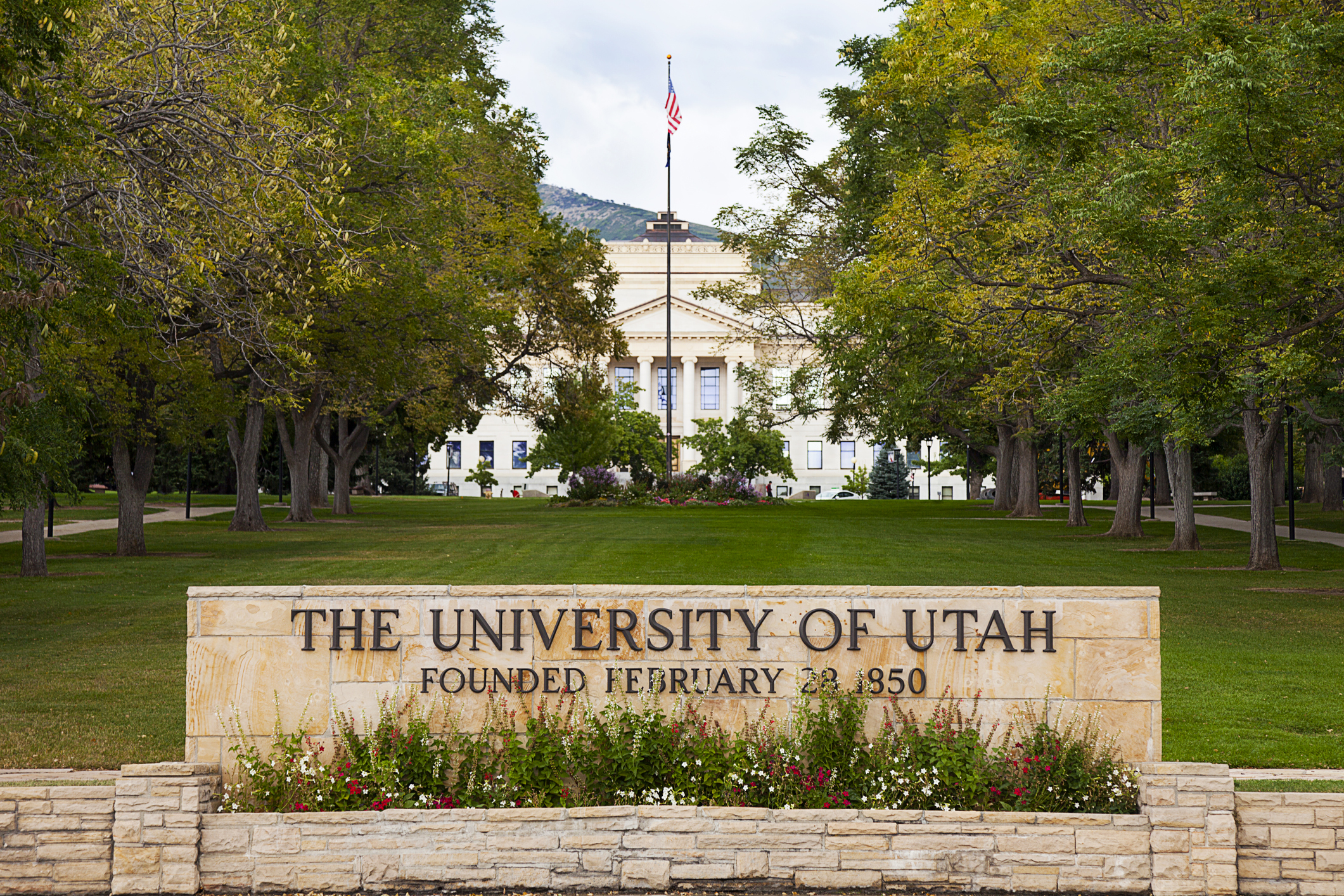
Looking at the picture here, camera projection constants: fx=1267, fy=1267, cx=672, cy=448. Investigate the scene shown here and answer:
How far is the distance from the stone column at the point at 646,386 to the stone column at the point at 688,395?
2.76 meters

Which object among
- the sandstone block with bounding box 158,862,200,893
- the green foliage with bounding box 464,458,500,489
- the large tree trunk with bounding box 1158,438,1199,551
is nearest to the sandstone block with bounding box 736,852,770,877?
the sandstone block with bounding box 158,862,200,893

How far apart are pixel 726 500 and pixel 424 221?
30.8 m

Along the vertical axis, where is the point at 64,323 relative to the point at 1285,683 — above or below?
above

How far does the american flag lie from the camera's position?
45.8 meters

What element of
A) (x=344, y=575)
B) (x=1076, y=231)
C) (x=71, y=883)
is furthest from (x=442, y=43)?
(x=71, y=883)

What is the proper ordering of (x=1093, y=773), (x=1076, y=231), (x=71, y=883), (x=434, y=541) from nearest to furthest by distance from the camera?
1. (x=71, y=883)
2. (x=1093, y=773)
3. (x=1076, y=231)
4. (x=434, y=541)

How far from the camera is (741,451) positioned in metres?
78.1

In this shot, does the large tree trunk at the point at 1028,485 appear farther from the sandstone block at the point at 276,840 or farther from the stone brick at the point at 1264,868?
the sandstone block at the point at 276,840

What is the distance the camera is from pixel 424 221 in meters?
25.9

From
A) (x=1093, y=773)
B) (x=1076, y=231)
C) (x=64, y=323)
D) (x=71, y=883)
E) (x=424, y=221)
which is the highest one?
(x=424, y=221)

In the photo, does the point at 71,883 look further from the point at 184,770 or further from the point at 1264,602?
the point at 1264,602

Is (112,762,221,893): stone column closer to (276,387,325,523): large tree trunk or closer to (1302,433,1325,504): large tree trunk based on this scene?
(276,387,325,523): large tree trunk

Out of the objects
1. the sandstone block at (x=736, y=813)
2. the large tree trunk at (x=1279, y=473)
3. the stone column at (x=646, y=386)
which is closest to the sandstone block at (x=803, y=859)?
the sandstone block at (x=736, y=813)

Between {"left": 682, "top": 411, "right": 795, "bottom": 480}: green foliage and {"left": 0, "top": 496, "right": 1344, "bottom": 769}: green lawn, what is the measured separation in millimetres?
31978
